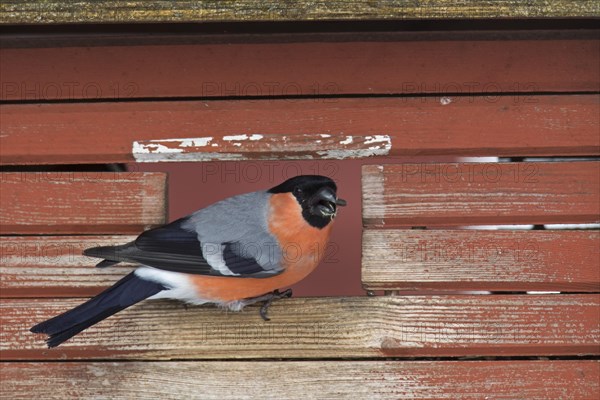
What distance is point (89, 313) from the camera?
2125 millimetres

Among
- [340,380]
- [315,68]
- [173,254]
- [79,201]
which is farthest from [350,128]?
[79,201]

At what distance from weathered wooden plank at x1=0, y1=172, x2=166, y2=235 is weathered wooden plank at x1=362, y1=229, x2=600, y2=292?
0.69 metres

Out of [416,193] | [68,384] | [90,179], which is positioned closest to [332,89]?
[416,193]

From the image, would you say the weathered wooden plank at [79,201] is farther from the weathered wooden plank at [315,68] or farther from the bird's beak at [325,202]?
the bird's beak at [325,202]

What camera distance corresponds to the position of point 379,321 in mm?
2301

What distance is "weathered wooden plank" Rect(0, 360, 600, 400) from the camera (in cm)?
228

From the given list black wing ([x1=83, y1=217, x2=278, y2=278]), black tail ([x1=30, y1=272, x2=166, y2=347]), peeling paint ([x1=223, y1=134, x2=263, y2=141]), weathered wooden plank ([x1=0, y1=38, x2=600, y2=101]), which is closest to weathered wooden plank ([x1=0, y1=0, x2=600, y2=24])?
weathered wooden plank ([x1=0, y1=38, x2=600, y2=101])

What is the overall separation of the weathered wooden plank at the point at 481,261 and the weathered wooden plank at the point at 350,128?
0.27m

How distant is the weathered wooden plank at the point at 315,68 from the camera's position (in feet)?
7.53

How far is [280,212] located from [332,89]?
1.42 feet

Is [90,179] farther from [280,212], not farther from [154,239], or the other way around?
[280,212]

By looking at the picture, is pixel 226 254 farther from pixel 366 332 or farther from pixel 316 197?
pixel 366 332

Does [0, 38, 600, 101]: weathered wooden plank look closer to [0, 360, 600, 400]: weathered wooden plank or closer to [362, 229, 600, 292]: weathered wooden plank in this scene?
[362, 229, 600, 292]: weathered wooden plank

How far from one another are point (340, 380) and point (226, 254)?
0.52m
